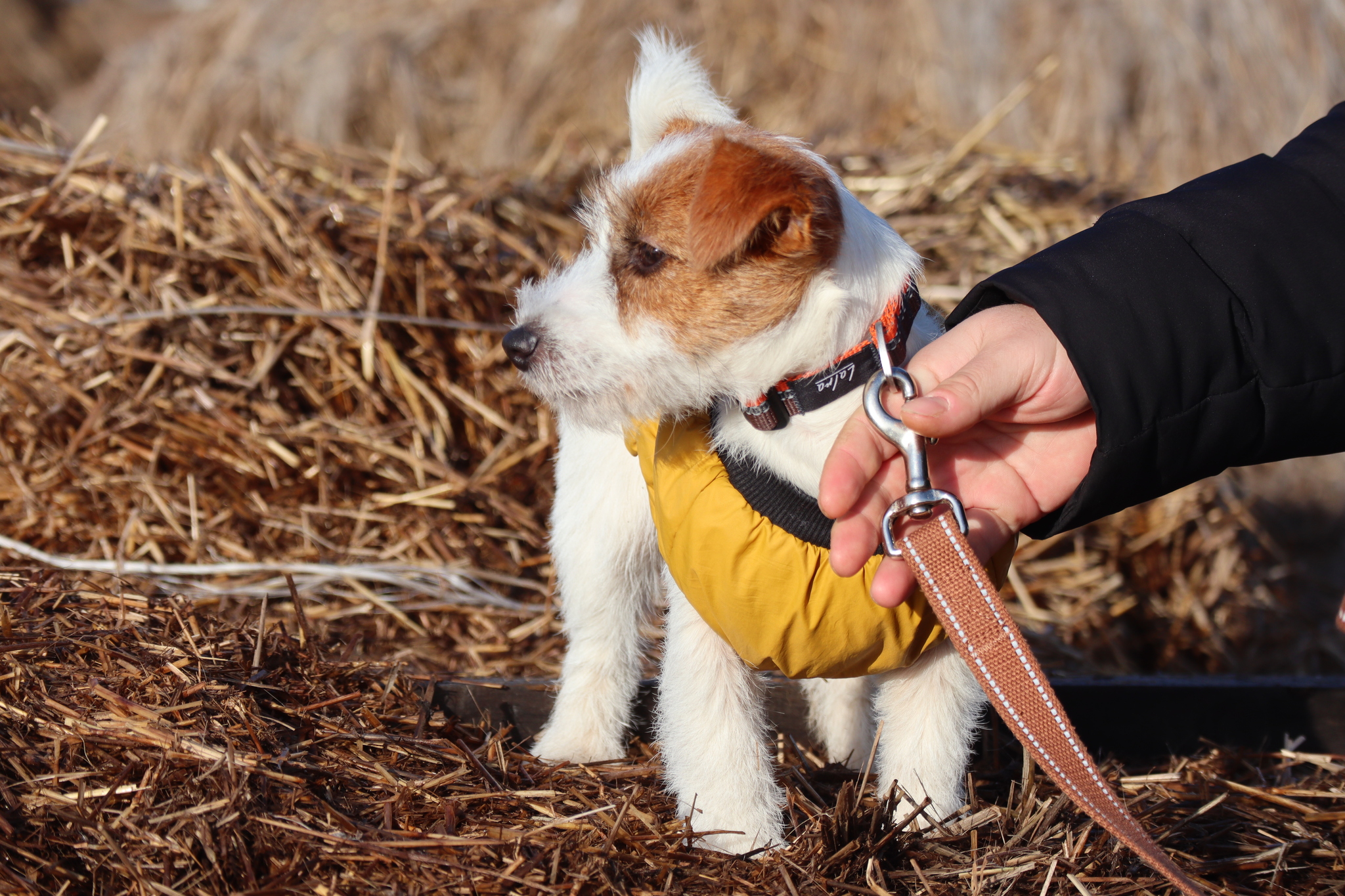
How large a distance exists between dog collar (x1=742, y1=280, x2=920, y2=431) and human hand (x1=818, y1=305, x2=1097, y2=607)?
6cm

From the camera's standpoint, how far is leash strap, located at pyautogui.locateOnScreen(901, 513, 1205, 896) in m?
1.45

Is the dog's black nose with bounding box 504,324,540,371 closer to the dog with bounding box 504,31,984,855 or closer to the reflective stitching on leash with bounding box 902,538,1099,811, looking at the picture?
the dog with bounding box 504,31,984,855

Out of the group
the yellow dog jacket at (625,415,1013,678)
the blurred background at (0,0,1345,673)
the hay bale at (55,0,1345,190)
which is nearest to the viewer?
the yellow dog jacket at (625,415,1013,678)

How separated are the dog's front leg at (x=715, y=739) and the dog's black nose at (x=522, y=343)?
22.2 inches

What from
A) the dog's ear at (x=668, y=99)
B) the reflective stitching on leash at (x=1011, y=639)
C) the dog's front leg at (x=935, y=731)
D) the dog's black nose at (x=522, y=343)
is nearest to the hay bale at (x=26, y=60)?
the dog's ear at (x=668, y=99)

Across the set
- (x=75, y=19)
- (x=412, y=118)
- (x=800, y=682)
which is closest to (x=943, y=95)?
(x=412, y=118)

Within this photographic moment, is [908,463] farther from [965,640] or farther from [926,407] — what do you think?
[965,640]

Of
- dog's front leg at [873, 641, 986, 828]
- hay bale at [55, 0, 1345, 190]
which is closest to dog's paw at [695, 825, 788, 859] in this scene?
dog's front leg at [873, 641, 986, 828]

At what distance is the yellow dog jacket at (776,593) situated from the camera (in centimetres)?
165

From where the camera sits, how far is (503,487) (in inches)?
127

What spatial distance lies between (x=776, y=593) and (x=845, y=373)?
409mm

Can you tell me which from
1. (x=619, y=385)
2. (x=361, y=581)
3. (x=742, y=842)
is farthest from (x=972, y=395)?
(x=361, y=581)

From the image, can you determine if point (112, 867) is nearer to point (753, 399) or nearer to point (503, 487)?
point (753, 399)

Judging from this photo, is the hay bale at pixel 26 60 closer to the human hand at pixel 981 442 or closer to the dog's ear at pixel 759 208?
the dog's ear at pixel 759 208
